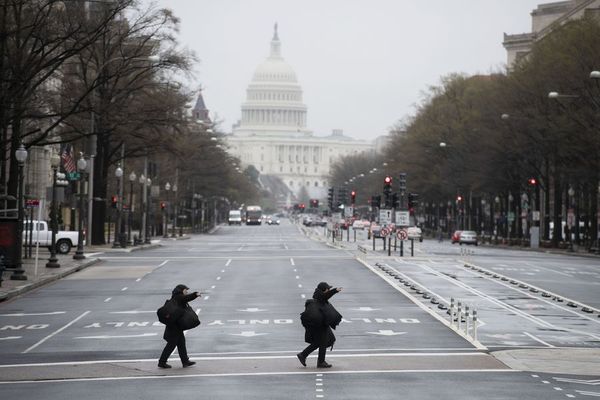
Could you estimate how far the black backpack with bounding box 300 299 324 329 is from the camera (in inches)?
973

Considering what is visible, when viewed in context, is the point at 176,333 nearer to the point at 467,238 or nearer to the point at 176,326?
the point at 176,326

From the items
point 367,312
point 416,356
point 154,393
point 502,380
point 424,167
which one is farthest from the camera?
point 424,167

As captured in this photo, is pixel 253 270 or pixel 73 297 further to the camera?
pixel 253 270

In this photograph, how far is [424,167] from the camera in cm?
15500

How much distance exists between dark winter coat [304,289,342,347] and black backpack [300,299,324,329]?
5 centimetres

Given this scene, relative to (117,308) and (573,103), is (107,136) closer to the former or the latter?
(573,103)

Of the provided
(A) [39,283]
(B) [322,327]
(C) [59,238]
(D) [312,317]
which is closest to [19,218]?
(A) [39,283]

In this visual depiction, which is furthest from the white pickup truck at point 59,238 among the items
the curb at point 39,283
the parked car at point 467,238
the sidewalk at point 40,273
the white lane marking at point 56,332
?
the parked car at point 467,238

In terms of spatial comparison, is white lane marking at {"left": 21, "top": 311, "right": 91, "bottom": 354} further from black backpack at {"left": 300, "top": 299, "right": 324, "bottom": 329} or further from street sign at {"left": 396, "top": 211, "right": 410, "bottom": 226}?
street sign at {"left": 396, "top": 211, "right": 410, "bottom": 226}

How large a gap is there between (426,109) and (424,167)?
802cm

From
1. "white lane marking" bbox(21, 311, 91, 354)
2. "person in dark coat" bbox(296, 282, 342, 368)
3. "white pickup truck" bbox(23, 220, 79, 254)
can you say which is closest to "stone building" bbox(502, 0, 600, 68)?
"white pickup truck" bbox(23, 220, 79, 254)

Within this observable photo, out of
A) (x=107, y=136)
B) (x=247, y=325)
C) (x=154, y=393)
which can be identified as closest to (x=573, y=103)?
(x=107, y=136)

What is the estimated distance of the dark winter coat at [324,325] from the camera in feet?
81.5

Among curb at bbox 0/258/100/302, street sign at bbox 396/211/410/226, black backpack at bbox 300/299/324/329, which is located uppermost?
street sign at bbox 396/211/410/226
